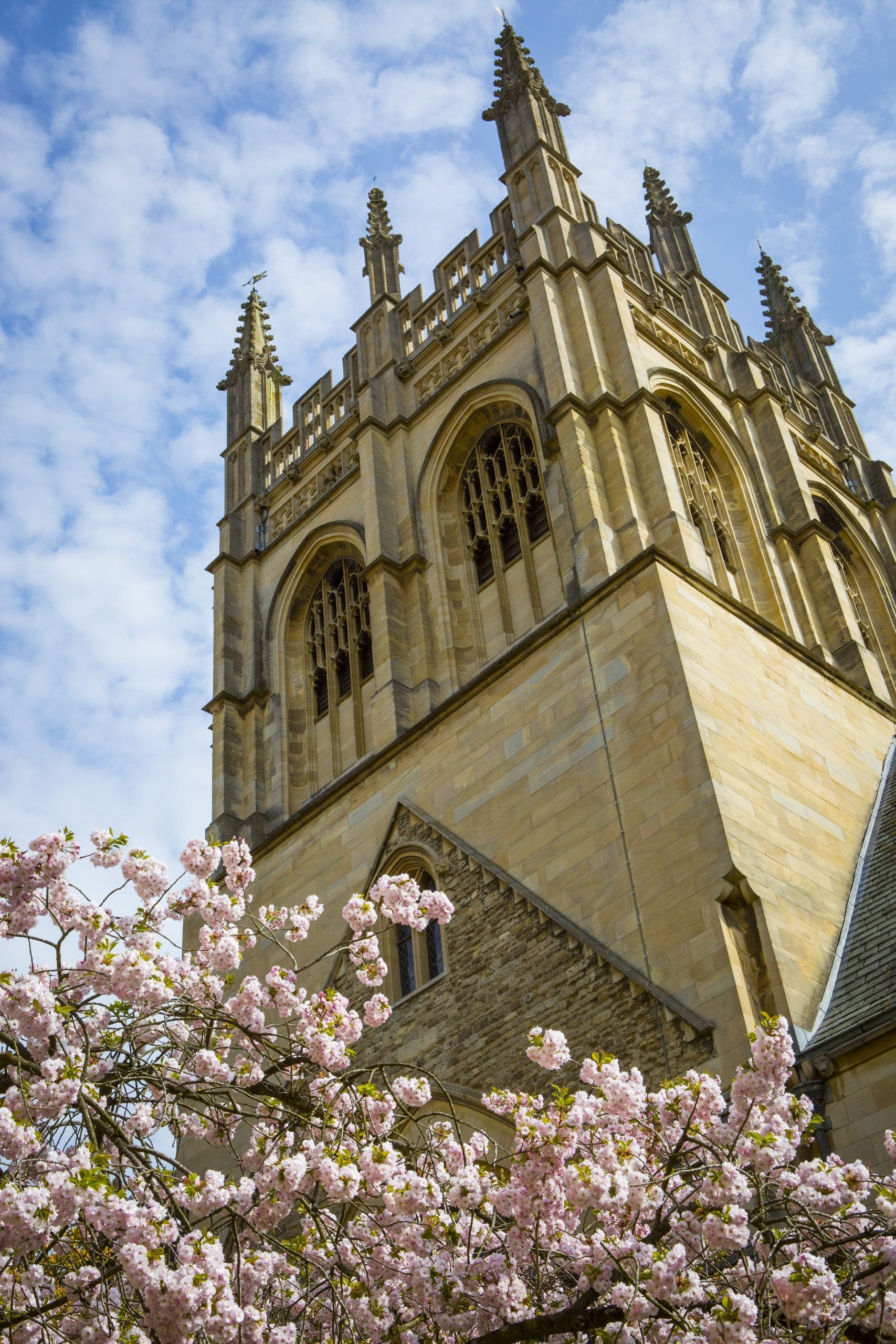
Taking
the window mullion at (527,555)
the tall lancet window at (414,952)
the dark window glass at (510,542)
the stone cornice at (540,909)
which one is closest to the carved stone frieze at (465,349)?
the window mullion at (527,555)

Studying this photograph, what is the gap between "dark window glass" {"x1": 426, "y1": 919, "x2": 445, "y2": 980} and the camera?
16.5m

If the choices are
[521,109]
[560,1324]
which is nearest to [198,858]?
[560,1324]

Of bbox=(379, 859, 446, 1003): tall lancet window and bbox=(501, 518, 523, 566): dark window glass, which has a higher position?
bbox=(501, 518, 523, 566): dark window glass

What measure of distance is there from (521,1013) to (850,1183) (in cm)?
598

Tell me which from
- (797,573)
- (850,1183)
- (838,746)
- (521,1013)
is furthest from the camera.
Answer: (797,573)

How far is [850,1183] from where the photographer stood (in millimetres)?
9047

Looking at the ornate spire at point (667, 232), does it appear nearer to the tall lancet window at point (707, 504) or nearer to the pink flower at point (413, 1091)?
the tall lancet window at point (707, 504)

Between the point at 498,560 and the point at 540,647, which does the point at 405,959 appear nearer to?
the point at 540,647

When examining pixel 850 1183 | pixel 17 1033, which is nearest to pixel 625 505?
pixel 850 1183

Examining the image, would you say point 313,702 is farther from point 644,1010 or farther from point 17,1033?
point 17,1033

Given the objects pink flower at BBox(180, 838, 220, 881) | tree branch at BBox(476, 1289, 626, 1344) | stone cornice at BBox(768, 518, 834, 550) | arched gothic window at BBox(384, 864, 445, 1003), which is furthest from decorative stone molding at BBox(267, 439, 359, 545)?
tree branch at BBox(476, 1289, 626, 1344)

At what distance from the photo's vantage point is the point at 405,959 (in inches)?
678

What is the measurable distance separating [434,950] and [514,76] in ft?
52.1

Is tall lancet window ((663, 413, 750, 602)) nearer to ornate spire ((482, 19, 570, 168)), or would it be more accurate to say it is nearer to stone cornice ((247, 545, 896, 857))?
stone cornice ((247, 545, 896, 857))
